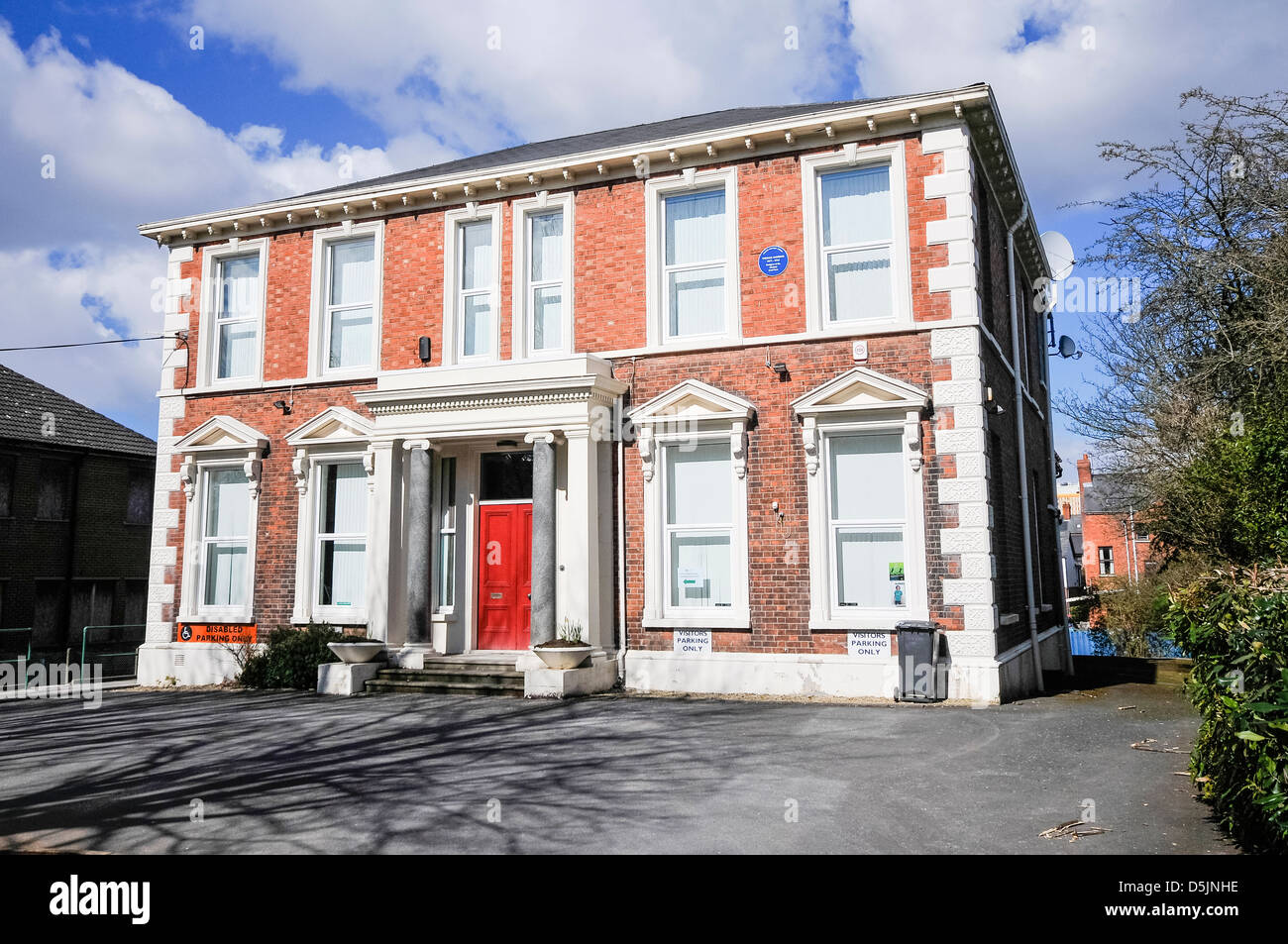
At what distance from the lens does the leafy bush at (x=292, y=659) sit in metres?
13.9

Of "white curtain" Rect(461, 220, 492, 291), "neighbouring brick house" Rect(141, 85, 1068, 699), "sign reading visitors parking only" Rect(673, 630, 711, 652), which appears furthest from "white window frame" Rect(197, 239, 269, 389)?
"sign reading visitors parking only" Rect(673, 630, 711, 652)

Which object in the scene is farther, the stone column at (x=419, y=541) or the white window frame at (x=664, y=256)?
the stone column at (x=419, y=541)

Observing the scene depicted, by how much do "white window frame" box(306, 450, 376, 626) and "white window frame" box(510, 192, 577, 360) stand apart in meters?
3.27

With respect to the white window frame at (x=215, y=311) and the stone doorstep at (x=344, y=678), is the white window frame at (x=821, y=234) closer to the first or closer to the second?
the stone doorstep at (x=344, y=678)

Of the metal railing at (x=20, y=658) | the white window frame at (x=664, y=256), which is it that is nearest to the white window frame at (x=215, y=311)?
the white window frame at (x=664, y=256)

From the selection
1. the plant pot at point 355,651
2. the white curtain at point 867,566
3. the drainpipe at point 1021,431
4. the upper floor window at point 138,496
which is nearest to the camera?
the white curtain at point 867,566

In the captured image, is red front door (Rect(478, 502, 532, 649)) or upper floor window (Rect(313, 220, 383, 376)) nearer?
red front door (Rect(478, 502, 532, 649))

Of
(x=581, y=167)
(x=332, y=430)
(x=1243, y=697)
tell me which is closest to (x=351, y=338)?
(x=332, y=430)

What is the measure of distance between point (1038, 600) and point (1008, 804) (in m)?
11.0

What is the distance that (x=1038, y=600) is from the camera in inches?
658

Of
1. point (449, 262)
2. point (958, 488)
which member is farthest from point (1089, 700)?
point (449, 262)

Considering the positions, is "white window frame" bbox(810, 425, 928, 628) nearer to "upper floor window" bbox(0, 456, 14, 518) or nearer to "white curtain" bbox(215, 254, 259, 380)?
"white curtain" bbox(215, 254, 259, 380)

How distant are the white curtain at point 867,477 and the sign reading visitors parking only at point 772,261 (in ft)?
8.38

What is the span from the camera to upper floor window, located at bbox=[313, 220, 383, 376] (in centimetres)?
1565
